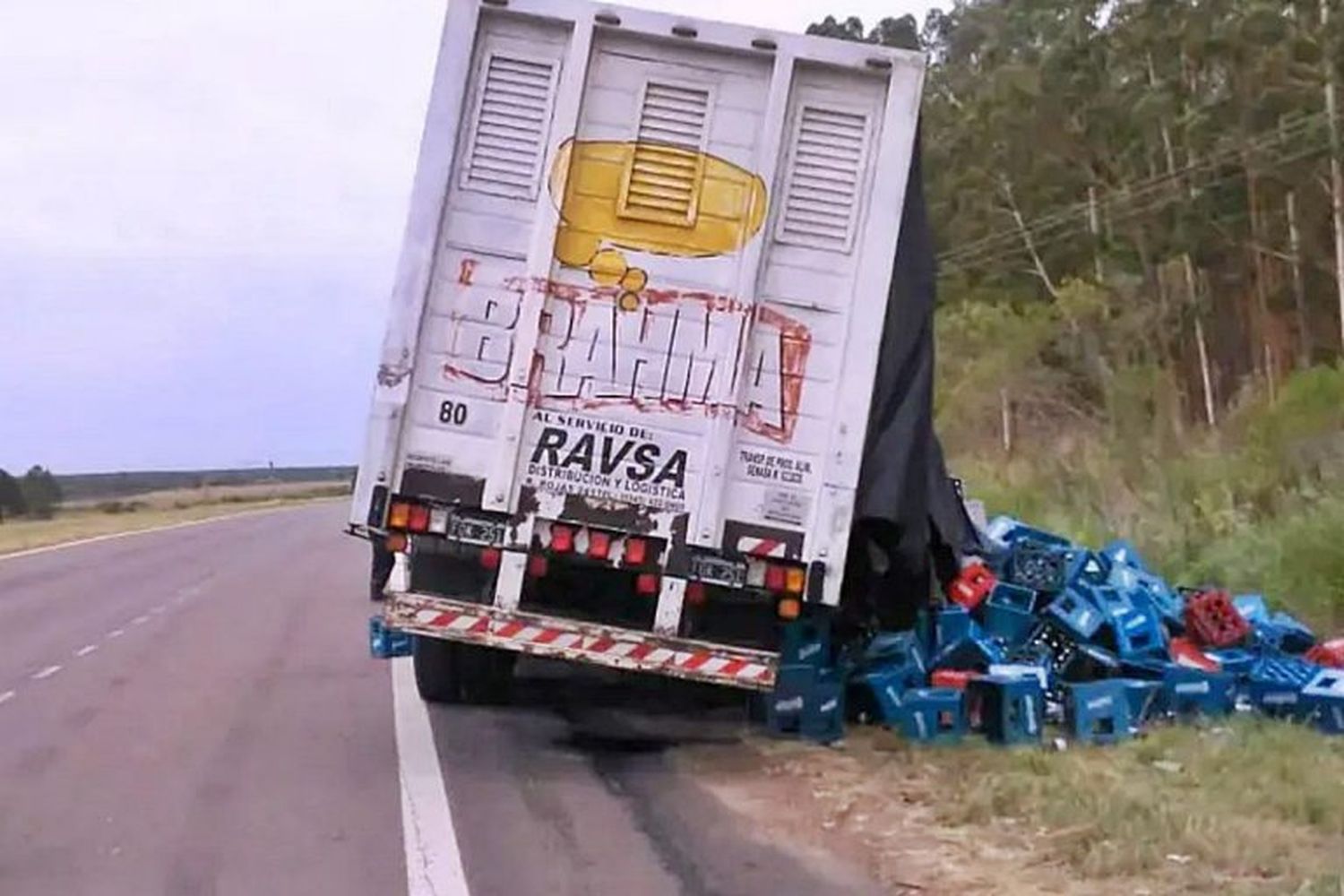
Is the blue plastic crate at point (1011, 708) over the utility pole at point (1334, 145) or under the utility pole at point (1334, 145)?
under

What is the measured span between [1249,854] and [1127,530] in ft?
46.6

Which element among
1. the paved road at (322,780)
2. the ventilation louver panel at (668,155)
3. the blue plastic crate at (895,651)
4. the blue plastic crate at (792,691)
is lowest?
the paved road at (322,780)

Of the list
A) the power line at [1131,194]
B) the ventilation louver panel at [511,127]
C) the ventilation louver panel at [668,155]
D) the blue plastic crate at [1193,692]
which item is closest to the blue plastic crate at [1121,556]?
the blue plastic crate at [1193,692]

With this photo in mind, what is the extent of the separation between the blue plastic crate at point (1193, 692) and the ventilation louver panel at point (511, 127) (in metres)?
4.48

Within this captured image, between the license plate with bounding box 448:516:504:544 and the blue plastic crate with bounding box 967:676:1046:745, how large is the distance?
2.68 meters

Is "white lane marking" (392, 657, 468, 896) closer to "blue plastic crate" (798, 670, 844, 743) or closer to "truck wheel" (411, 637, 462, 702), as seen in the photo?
"truck wheel" (411, 637, 462, 702)

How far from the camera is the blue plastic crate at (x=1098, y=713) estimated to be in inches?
456

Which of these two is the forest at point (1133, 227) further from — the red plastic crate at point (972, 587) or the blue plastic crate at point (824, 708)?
the blue plastic crate at point (824, 708)

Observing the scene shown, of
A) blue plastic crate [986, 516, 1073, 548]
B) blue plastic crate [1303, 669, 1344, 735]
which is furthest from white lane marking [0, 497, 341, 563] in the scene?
blue plastic crate [1303, 669, 1344, 735]

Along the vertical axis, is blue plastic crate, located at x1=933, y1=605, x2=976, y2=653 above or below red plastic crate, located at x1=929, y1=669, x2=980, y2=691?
above

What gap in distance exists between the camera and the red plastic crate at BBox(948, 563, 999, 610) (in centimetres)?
1253

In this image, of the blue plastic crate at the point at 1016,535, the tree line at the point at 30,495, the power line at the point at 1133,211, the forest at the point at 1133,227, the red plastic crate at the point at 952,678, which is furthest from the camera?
the tree line at the point at 30,495

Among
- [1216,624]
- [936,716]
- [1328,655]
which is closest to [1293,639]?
[1328,655]

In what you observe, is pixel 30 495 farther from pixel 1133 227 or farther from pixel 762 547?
pixel 762 547
